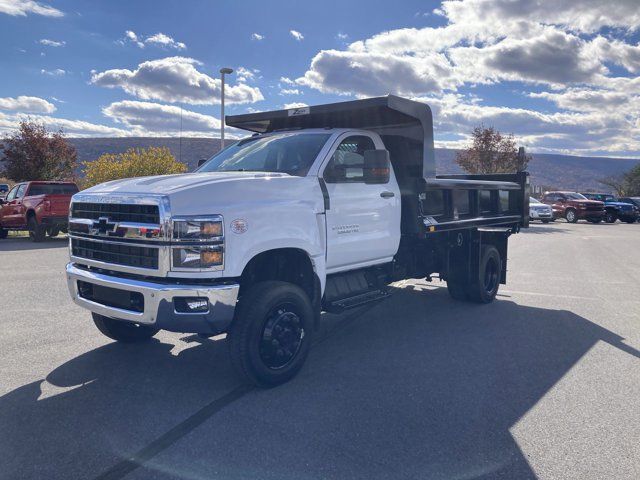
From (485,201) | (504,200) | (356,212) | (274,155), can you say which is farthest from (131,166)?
(356,212)

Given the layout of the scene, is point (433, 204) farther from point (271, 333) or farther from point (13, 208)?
point (13, 208)

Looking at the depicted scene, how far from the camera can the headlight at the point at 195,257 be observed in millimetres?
3889

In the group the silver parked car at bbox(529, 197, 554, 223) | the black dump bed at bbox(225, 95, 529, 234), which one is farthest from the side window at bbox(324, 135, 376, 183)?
the silver parked car at bbox(529, 197, 554, 223)

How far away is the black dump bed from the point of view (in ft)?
19.4

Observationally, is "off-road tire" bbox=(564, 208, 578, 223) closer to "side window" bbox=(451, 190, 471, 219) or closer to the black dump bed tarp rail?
"side window" bbox=(451, 190, 471, 219)

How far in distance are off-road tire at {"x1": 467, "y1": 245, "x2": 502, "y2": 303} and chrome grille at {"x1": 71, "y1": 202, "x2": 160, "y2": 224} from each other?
16.8ft

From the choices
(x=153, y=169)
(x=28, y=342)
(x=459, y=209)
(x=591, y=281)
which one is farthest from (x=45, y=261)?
(x=153, y=169)

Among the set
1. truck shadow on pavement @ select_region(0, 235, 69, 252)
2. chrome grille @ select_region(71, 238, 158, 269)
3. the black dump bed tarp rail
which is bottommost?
truck shadow on pavement @ select_region(0, 235, 69, 252)

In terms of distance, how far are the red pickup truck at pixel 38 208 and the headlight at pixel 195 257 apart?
1390 cm

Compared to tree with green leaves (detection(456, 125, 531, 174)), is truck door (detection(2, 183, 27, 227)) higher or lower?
lower

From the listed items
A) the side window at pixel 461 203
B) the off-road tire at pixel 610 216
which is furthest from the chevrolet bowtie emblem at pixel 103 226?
the off-road tire at pixel 610 216

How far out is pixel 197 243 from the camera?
3887 mm

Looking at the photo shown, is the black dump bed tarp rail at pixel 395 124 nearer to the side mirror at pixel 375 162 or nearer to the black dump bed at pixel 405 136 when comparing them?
the black dump bed at pixel 405 136

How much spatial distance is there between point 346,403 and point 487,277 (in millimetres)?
4700
